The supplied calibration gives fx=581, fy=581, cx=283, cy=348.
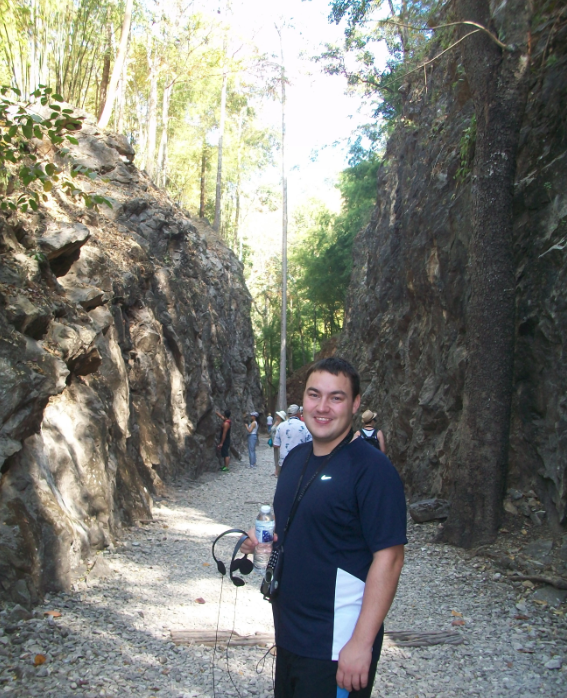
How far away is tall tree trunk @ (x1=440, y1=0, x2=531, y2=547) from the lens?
23.9 ft

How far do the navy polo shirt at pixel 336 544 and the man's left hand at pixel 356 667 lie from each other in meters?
0.10

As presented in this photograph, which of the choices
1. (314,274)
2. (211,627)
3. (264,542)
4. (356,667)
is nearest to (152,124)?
(314,274)

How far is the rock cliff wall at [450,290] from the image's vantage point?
710cm

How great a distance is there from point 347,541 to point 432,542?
6047 mm

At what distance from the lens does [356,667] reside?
211 centimetres

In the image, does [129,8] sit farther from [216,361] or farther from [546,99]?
[546,99]

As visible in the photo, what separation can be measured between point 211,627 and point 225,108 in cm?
3584

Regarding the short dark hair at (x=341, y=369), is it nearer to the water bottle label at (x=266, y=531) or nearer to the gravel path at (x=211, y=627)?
the water bottle label at (x=266, y=531)

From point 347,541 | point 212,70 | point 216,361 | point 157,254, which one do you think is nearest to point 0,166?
point 347,541

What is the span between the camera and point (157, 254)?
17625mm

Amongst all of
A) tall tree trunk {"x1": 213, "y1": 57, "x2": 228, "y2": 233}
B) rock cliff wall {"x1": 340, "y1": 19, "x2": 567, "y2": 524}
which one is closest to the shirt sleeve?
rock cliff wall {"x1": 340, "y1": 19, "x2": 567, "y2": 524}

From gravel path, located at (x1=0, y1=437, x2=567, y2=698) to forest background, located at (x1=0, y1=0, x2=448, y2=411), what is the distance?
23.4ft

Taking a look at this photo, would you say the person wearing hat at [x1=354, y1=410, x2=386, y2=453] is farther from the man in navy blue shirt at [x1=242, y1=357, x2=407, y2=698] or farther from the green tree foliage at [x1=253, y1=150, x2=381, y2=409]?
the green tree foliage at [x1=253, y1=150, x2=381, y2=409]

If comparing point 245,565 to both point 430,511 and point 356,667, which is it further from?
point 430,511
